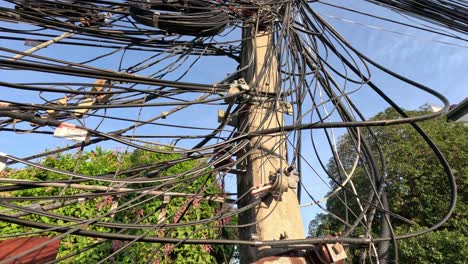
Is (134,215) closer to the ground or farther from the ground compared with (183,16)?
closer to the ground

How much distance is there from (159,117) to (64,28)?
1088 mm

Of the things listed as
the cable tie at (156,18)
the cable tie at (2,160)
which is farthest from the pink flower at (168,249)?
the cable tie at (156,18)

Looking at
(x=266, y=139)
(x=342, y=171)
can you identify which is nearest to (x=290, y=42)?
(x=266, y=139)

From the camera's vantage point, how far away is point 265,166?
7.92 feet

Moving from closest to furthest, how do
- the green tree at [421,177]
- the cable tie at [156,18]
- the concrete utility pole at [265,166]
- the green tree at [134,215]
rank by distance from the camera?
the concrete utility pole at [265,166] → the cable tie at [156,18] → the green tree at [134,215] → the green tree at [421,177]

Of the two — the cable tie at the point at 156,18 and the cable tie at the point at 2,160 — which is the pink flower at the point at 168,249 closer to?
the cable tie at the point at 2,160

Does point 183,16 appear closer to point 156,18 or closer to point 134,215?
point 156,18

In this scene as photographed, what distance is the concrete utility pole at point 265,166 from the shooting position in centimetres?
214

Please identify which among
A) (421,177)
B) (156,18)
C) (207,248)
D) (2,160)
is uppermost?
(156,18)

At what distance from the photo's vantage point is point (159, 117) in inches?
106

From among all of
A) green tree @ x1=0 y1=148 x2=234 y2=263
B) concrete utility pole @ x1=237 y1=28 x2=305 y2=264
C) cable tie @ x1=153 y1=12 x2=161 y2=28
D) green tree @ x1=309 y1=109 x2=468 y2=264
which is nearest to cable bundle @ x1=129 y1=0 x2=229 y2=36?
cable tie @ x1=153 y1=12 x2=161 y2=28

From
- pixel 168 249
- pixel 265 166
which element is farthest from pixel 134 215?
pixel 265 166

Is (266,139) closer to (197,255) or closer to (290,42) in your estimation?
(290,42)

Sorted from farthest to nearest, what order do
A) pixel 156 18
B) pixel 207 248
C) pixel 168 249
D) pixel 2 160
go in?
pixel 207 248 < pixel 168 249 < pixel 156 18 < pixel 2 160
